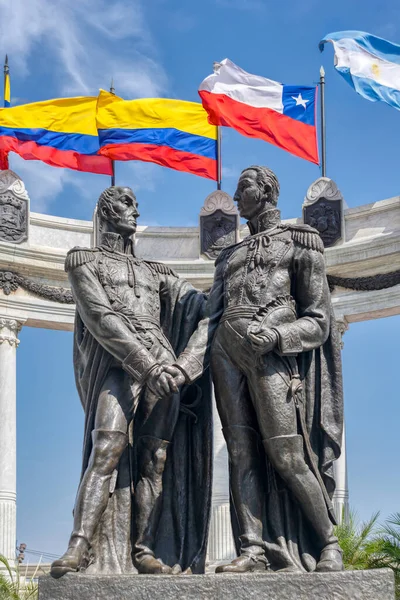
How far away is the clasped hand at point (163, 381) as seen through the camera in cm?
986

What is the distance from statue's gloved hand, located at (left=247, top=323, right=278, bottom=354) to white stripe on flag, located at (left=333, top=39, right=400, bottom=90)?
2580cm

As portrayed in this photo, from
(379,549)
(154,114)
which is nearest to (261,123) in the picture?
(154,114)

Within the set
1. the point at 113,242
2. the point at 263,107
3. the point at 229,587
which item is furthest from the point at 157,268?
the point at 263,107

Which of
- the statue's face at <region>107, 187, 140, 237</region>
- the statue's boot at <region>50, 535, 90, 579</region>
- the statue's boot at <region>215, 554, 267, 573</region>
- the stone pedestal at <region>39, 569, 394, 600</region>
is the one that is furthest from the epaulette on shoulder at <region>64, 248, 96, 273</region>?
the statue's boot at <region>215, 554, 267, 573</region>

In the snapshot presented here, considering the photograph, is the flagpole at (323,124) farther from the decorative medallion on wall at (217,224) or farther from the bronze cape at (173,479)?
the bronze cape at (173,479)

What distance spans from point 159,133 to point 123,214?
982 inches

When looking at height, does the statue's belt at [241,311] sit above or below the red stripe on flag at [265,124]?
below

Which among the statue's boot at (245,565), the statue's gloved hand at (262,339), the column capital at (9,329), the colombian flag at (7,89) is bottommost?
the statue's boot at (245,565)

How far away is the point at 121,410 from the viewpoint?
1013cm

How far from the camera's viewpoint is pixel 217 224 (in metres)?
36.6

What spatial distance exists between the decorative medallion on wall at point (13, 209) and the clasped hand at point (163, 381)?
2553cm

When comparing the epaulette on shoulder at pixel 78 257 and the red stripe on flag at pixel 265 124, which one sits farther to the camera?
the red stripe on flag at pixel 265 124

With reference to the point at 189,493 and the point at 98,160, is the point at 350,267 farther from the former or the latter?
the point at 189,493

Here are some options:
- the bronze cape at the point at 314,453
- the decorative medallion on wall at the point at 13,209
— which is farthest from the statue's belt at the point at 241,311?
the decorative medallion on wall at the point at 13,209
